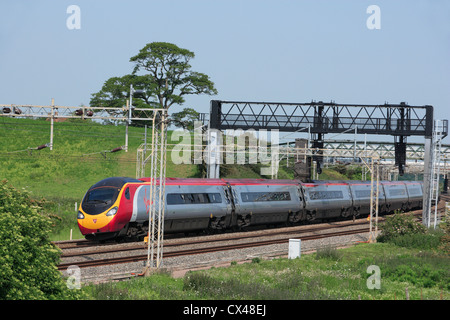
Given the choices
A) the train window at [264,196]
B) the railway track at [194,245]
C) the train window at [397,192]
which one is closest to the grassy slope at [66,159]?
the train window at [397,192]

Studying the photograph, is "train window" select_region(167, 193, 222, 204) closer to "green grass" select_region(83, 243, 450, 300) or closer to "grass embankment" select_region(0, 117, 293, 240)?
"green grass" select_region(83, 243, 450, 300)

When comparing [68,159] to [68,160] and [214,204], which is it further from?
[214,204]

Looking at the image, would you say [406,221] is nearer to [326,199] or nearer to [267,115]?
[326,199]

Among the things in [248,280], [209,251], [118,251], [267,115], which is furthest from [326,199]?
[248,280]

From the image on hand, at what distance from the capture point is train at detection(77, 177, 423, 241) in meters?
26.9

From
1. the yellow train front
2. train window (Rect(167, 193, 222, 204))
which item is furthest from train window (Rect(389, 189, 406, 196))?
the yellow train front

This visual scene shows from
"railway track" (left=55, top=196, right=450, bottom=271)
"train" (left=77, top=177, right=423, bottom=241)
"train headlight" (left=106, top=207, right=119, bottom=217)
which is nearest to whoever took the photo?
"railway track" (left=55, top=196, right=450, bottom=271)

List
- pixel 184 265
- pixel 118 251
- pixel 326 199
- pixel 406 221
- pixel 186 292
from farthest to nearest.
Answer: pixel 326 199 < pixel 406 221 < pixel 118 251 < pixel 184 265 < pixel 186 292

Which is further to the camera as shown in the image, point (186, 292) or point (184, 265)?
point (184, 265)

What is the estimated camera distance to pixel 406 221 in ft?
108

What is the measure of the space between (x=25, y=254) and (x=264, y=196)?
23.8m

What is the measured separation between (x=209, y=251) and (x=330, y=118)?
25109 mm

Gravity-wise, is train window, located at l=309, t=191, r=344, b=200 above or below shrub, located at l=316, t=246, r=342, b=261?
above

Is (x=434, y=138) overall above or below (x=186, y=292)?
above
